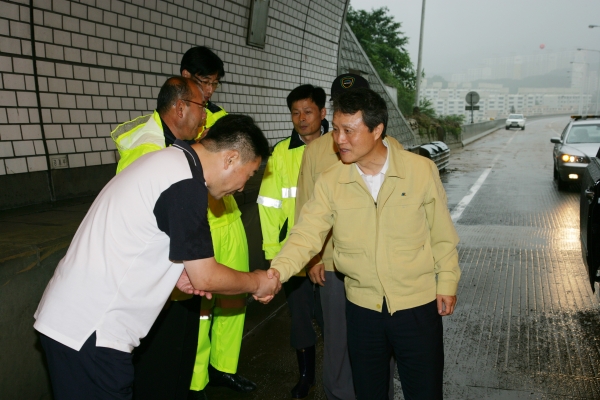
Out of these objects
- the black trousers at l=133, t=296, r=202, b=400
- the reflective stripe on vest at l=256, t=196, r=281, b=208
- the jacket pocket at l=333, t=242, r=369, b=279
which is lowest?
the black trousers at l=133, t=296, r=202, b=400

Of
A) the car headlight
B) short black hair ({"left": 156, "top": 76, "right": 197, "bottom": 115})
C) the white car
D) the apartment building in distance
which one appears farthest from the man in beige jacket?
the apartment building in distance

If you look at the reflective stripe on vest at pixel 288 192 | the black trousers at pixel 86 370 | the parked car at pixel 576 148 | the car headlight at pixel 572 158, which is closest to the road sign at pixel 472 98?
the parked car at pixel 576 148

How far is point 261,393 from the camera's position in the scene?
4.06 metres

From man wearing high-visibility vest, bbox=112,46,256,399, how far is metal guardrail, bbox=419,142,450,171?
11.2m

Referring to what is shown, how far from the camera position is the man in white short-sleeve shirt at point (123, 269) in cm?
219

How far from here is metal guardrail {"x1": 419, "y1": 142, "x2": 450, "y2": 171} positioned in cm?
1505

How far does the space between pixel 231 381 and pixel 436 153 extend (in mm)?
13211

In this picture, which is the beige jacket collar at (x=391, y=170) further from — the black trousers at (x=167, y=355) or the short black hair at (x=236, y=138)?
the black trousers at (x=167, y=355)

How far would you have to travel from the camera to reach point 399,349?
285cm

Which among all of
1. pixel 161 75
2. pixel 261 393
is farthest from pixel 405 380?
pixel 161 75

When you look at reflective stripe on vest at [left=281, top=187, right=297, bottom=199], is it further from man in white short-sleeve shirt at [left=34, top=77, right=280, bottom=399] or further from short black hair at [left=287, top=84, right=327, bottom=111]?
man in white short-sleeve shirt at [left=34, top=77, right=280, bottom=399]

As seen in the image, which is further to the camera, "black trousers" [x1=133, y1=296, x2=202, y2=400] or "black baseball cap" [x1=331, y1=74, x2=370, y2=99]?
"black baseball cap" [x1=331, y1=74, x2=370, y2=99]

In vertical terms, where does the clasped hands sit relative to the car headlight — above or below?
below

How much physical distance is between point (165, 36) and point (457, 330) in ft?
15.6
